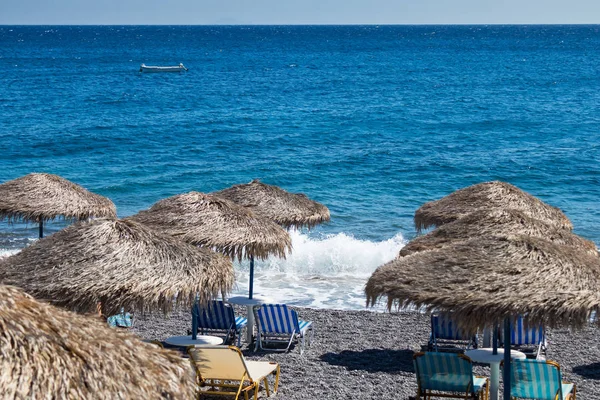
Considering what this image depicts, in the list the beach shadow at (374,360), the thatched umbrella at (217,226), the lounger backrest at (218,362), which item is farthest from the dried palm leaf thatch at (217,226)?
the lounger backrest at (218,362)

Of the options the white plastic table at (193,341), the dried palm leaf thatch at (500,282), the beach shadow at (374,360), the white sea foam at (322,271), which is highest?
the dried palm leaf thatch at (500,282)

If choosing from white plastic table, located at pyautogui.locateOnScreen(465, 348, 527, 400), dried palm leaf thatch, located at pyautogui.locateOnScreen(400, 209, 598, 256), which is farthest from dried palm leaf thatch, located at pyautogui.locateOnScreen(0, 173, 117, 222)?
white plastic table, located at pyautogui.locateOnScreen(465, 348, 527, 400)

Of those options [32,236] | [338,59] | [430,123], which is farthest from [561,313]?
[338,59]

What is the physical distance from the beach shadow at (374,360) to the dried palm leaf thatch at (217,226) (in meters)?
1.48

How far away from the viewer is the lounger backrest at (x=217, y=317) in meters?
10.2

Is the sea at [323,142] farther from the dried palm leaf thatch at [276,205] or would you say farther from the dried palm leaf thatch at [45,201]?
the dried palm leaf thatch at [45,201]

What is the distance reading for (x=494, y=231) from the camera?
867cm

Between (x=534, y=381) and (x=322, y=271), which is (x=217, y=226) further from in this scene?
(x=322, y=271)

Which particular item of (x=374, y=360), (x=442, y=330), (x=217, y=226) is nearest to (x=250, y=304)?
(x=217, y=226)

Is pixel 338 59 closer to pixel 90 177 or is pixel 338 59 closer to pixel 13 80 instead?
pixel 13 80

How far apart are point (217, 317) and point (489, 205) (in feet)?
12.7

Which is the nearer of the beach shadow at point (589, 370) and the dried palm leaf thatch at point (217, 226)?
the beach shadow at point (589, 370)

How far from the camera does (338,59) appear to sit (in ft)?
260

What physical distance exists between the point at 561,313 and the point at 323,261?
10803 millimetres
